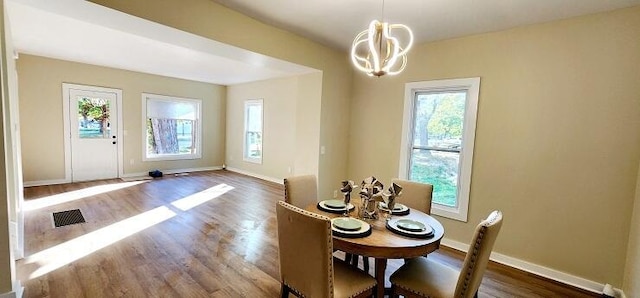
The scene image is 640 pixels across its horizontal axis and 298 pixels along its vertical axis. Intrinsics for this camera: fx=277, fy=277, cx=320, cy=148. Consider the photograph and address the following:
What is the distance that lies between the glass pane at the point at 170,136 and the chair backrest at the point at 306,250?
642 centimetres

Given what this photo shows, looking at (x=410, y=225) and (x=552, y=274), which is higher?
(x=410, y=225)

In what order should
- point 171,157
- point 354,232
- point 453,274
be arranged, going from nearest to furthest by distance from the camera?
point 354,232, point 453,274, point 171,157

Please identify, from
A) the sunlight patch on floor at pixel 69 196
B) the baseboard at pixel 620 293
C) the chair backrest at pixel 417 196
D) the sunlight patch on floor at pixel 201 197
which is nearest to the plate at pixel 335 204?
the chair backrest at pixel 417 196

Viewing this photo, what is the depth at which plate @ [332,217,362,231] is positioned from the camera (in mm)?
1802

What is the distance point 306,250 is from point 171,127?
6766 millimetres

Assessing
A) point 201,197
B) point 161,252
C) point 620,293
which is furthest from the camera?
point 201,197

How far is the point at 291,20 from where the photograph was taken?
2.96 m

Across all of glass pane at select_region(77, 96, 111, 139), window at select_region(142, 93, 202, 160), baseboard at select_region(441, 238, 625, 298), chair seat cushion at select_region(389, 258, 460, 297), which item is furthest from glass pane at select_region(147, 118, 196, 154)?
baseboard at select_region(441, 238, 625, 298)

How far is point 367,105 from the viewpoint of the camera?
13.5 feet

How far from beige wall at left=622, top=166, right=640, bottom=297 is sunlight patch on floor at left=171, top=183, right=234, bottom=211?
16.4ft

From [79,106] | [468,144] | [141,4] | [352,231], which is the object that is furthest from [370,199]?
[79,106]

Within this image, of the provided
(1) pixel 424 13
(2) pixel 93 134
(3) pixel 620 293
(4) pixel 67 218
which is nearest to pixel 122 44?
(4) pixel 67 218

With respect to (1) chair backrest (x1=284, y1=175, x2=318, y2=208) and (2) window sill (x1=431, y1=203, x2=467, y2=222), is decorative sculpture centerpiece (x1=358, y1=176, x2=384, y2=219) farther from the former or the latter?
(2) window sill (x1=431, y1=203, x2=467, y2=222)

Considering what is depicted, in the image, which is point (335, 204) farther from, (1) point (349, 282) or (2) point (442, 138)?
(2) point (442, 138)
